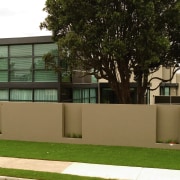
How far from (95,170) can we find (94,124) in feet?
14.5

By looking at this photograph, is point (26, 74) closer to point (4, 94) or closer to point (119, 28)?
point (4, 94)

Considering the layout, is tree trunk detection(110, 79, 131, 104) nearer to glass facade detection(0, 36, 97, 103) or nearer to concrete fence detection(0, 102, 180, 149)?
glass facade detection(0, 36, 97, 103)

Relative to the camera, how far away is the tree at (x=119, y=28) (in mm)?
15492

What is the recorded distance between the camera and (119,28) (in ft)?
53.2

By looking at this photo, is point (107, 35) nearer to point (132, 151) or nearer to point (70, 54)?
point (70, 54)

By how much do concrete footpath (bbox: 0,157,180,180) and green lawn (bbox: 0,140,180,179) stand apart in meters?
0.51

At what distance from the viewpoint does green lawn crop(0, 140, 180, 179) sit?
12.1 m

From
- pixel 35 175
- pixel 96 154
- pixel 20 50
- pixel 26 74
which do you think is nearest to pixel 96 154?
pixel 96 154

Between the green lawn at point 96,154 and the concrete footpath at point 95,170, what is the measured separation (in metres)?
0.51

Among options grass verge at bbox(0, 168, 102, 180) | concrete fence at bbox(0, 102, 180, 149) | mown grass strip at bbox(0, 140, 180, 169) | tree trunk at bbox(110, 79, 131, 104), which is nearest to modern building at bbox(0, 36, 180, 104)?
tree trunk at bbox(110, 79, 131, 104)

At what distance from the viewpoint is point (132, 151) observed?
13859 mm

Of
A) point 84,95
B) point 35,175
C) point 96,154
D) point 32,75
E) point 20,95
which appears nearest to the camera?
point 35,175

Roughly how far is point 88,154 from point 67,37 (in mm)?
5341

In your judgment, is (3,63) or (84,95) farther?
(84,95)
